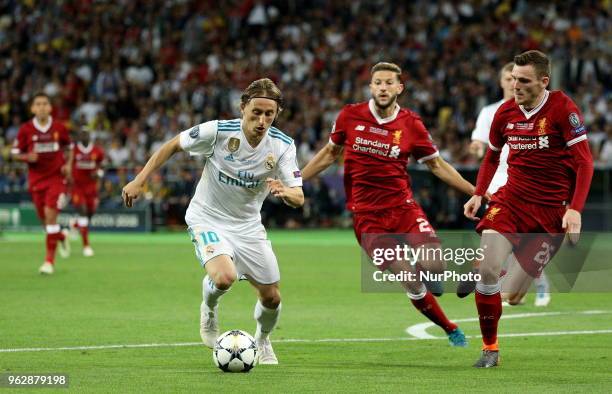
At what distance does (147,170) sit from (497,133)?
274 centimetres

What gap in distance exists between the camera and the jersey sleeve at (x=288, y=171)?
935cm

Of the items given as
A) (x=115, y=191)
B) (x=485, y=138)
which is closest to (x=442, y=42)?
(x=115, y=191)

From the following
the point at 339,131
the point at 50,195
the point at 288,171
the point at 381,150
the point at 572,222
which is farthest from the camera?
the point at 50,195

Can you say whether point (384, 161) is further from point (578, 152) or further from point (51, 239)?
point (51, 239)

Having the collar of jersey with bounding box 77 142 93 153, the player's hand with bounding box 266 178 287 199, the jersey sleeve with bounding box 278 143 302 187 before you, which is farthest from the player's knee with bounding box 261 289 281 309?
the collar of jersey with bounding box 77 142 93 153

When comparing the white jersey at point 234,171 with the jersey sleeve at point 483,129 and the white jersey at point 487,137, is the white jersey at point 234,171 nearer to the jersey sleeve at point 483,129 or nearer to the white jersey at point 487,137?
the white jersey at point 487,137

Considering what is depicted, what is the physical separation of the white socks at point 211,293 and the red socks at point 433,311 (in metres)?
1.92

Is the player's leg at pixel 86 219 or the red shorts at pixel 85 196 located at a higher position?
the red shorts at pixel 85 196

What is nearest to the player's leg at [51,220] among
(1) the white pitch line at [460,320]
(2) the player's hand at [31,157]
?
(2) the player's hand at [31,157]

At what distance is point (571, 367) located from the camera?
30.0ft

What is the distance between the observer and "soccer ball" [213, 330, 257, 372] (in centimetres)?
875

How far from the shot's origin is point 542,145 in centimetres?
947

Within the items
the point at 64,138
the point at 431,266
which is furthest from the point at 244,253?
the point at 64,138

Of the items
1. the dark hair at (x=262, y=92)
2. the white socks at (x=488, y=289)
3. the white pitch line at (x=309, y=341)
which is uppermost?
the dark hair at (x=262, y=92)
